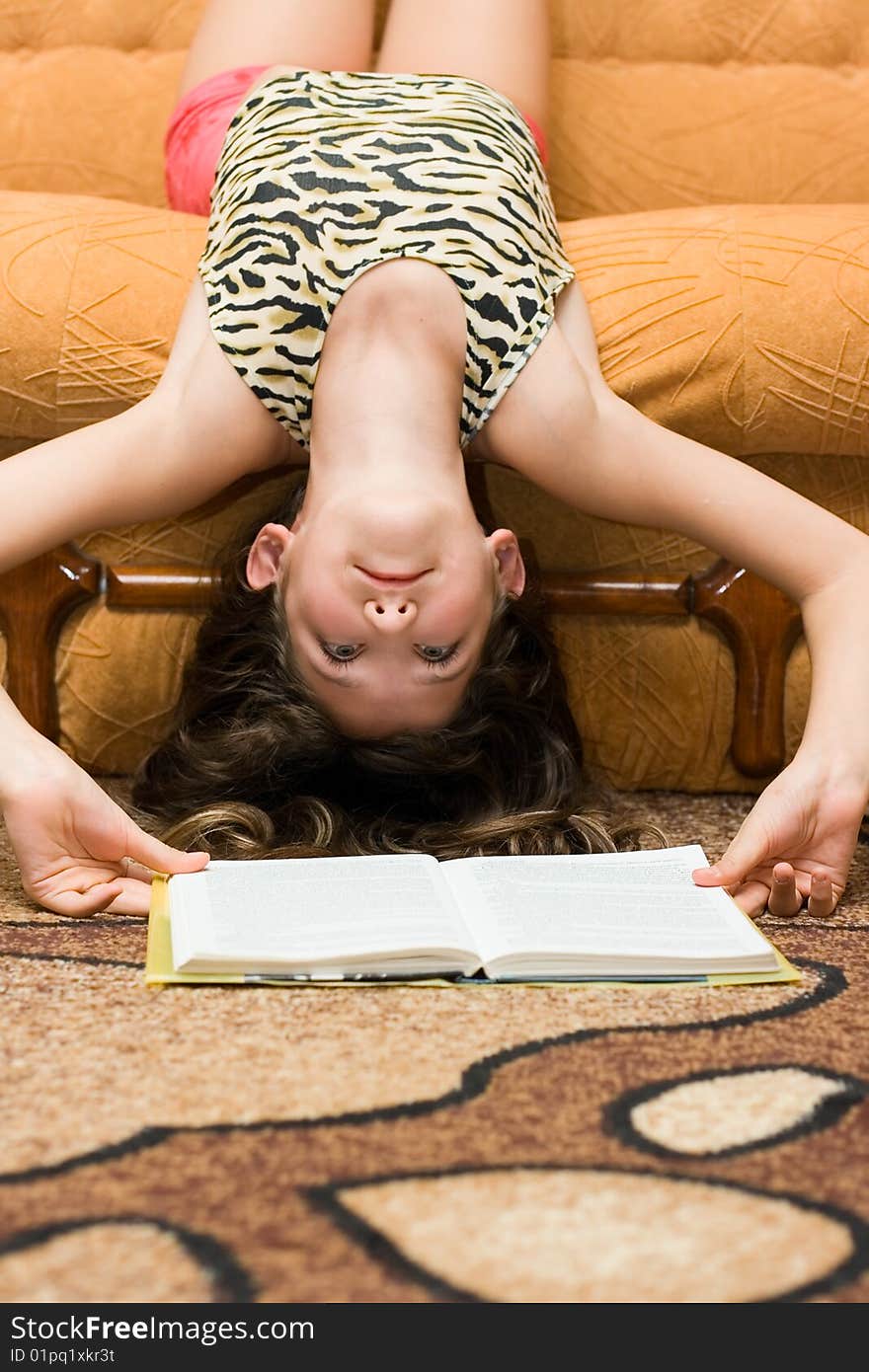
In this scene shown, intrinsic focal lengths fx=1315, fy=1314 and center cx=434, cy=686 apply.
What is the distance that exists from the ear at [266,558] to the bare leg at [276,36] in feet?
2.91

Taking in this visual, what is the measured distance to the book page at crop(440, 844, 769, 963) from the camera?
3.02 feet

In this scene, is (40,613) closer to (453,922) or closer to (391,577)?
(391,577)

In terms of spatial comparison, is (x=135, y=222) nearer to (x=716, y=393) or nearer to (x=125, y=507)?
(x=125, y=507)

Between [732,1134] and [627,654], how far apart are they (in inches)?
34.4

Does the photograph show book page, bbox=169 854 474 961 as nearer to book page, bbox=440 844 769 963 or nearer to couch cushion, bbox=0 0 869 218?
book page, bbox=440 844 769 963

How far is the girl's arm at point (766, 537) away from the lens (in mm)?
1106

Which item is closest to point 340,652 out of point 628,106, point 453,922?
point 453,922

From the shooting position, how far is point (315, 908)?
973mm

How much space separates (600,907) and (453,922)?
12cm

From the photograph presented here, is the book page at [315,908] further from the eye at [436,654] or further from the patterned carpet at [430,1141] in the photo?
the eye at [436,654]

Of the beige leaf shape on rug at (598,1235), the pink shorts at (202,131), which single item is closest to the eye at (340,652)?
the beige leaf shape on rug at (598,1235)

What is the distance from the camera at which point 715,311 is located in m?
1.38

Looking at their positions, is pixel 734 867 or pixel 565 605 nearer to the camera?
pixel 734 867
